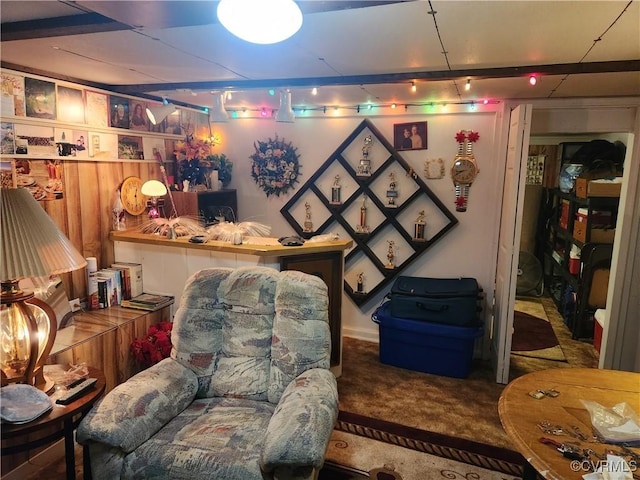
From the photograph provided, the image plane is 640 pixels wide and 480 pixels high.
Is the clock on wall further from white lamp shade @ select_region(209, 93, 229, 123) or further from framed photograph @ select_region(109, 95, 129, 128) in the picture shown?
white lamp shade @ select_region(209, 93, 229, 123)

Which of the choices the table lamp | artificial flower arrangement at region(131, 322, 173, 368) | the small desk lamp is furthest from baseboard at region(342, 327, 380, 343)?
the table lamp

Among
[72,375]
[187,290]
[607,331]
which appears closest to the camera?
[72,375]

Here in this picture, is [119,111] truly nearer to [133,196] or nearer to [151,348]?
[133,196]

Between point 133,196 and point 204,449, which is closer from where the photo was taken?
point 204,449

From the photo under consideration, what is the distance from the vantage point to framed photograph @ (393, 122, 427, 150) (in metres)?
3.52

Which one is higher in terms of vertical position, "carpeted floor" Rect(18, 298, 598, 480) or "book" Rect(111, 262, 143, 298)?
"book" Rect(111, 262, 143, 298)

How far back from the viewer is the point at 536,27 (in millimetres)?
1596

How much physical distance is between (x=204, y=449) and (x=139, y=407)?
324 mm

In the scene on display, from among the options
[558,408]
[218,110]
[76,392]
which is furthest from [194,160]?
[558,408]

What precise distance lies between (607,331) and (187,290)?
2.85 metres

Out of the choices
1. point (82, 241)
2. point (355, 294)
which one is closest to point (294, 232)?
point (355, 294)

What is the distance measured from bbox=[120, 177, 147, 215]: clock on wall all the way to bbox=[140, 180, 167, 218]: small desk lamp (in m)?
0.05

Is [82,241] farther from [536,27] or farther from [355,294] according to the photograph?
[536,27]

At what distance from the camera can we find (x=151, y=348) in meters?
2.60
